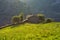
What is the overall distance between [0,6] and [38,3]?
271cm

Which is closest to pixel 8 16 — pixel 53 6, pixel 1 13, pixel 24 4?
pixel 1 13

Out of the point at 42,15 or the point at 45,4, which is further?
the point at 45,4

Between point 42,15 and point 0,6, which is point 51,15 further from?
point 0,6

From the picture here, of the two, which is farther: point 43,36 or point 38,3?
point 38,3

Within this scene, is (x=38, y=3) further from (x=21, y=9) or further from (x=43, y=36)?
(x=43, y=36)

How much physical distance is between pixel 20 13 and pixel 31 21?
89 cm

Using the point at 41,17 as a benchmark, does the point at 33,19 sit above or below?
below

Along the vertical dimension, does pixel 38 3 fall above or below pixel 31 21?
above

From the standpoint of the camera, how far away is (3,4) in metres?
11.9

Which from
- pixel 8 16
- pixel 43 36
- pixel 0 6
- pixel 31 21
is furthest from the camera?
pixel 0 6

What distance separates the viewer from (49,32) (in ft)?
20.1

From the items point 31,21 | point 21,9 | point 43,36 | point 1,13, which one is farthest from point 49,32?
point 1,13

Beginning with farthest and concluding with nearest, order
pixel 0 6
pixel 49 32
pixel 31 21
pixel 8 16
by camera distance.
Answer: pixel 0 6 → pixel 8 16 → pixel 31 21 → pixel 49 32

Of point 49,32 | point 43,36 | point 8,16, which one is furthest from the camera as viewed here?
A: point 8,16
